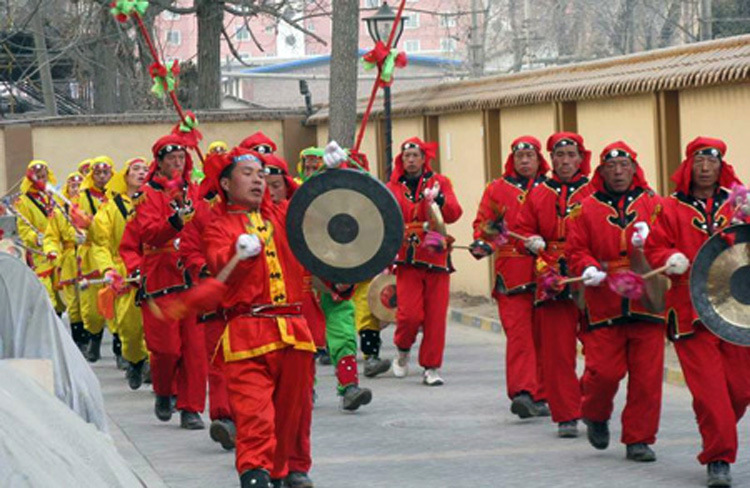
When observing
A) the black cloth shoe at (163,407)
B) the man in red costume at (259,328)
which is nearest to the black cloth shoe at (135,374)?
the black cloth shoe at (163,407)

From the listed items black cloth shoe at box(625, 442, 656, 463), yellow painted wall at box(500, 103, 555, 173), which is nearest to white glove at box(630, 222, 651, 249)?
black cloth shoe at box(625, 442, 656, 463)

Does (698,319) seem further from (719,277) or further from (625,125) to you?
(625,125)

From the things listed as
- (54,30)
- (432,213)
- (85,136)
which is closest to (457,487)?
(432,213)

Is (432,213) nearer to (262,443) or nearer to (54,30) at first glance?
(262,443)

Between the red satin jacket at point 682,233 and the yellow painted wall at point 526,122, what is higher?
the yellow painted wall at point 526,122

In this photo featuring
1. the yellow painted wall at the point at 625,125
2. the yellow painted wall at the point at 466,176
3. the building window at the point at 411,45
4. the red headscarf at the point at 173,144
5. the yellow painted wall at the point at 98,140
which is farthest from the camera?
the building window at the point at 411,45

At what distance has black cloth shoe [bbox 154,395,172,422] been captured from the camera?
12930 millimetres

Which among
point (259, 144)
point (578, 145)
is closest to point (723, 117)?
point (578, 145)

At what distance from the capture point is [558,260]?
11922mm

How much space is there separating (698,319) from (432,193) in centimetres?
474

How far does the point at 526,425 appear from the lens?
1233cm

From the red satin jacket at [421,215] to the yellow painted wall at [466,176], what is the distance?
22.2 feet

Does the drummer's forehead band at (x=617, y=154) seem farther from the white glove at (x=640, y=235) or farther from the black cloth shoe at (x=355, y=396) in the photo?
the black cloth shoe at (x=355, y=396)

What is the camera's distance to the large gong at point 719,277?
31.5 ft
